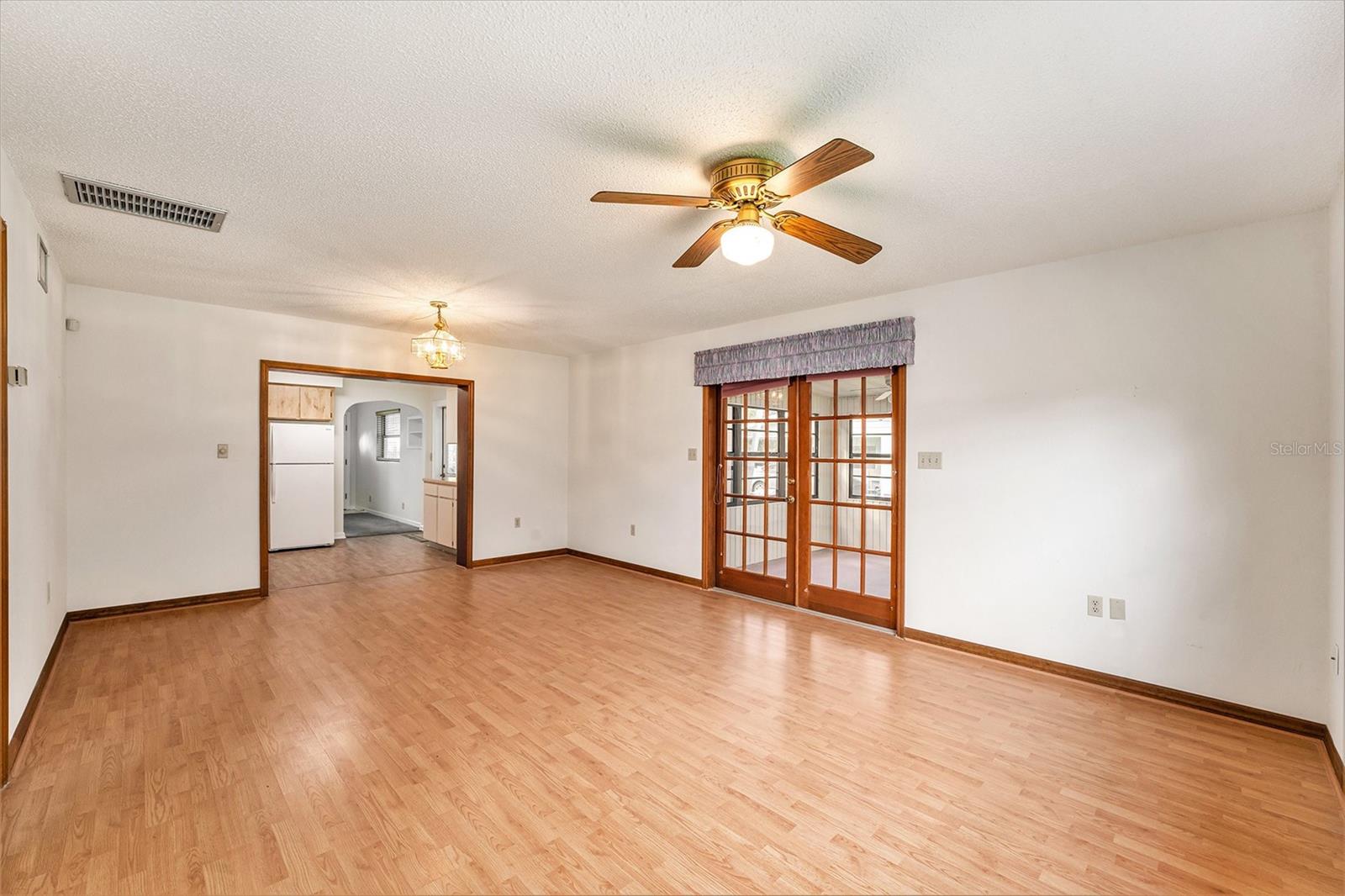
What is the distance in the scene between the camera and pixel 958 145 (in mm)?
2244

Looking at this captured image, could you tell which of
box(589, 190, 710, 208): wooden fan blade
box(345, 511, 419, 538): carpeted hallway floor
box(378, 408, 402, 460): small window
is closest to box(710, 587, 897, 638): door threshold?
box(589, 190, 710, 208): wooden fan blade

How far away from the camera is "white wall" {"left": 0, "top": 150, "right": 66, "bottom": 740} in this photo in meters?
2.48

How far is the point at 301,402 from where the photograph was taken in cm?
764

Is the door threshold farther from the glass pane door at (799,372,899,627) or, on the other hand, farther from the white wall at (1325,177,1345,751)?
the white wall at (1325,177,1345,751)

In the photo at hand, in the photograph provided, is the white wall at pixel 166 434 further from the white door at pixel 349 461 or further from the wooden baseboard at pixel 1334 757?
the white door at pixel 349 461

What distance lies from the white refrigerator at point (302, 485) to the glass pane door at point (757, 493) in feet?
18.3

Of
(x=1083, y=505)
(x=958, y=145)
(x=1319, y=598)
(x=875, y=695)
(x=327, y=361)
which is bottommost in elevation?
(x=875, y=695)

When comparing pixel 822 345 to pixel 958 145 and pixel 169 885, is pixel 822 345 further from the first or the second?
pixel 169 885

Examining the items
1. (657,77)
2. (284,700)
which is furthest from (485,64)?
(284,700)

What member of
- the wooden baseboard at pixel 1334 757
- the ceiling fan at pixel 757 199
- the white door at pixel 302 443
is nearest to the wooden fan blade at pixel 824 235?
the ceiling fan at pixel 757 199

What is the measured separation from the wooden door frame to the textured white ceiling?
1821mm

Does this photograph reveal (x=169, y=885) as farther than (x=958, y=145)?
No

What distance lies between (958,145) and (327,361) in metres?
5.45

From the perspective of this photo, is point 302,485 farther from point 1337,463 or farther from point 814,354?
point 1337,463
